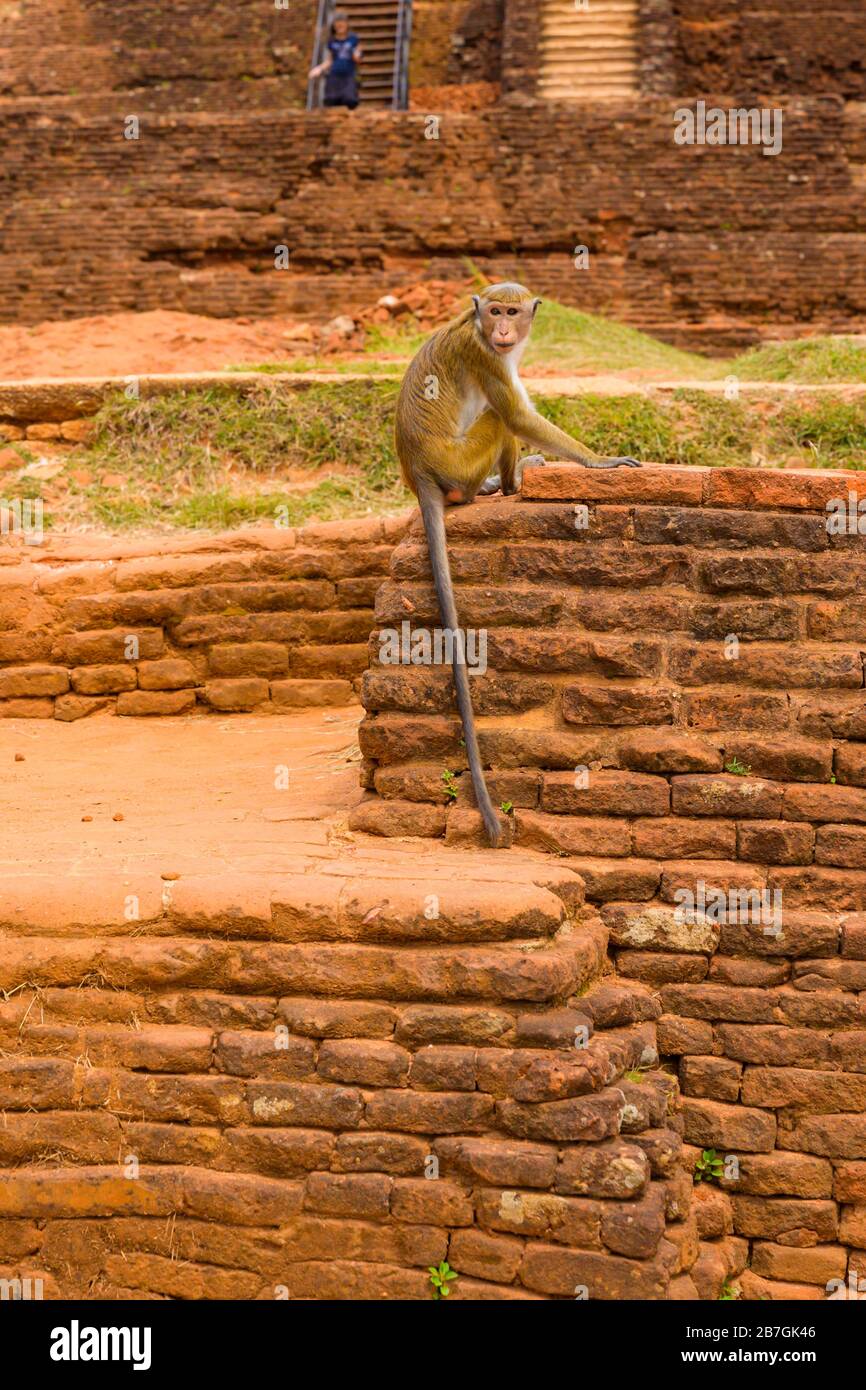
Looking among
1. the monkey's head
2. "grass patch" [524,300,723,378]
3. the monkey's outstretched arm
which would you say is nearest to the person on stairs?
"grass patch" [524,300,723,378]

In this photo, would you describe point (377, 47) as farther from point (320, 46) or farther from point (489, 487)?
point (489, 487)

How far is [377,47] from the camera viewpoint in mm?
20547

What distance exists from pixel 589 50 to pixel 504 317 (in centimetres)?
1472

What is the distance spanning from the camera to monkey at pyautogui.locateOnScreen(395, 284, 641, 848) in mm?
5102

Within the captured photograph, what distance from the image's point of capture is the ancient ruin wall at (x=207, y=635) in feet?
23.6

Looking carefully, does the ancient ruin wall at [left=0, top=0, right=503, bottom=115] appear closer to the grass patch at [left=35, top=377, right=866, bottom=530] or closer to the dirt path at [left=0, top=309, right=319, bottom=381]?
the dirt path at [left=0, top=309, right=319, bottom=381]

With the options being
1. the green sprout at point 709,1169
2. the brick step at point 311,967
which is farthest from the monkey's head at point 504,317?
the green sprout at point 709,1169

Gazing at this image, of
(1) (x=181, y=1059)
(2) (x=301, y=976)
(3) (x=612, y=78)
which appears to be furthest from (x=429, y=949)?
(3) (x=612, y=78)

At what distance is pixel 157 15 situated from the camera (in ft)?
72.6

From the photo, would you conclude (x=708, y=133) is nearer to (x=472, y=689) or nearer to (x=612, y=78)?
(x=612, y=78)

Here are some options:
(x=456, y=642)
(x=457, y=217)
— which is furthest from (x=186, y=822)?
(x=457, y=217)

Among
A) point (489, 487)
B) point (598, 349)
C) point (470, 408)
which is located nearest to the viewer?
point (470, 408)

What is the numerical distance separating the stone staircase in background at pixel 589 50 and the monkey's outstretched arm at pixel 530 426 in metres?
13.7

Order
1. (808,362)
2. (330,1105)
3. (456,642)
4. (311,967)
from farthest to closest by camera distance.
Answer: (808,362)
(456,642)
(311,967)
(330,1105)
